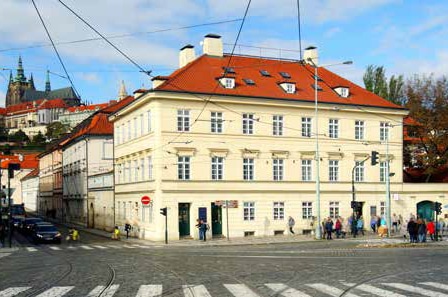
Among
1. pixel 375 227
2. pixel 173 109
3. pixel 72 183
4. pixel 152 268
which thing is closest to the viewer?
pixel 152 268

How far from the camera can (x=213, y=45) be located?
2066 inches

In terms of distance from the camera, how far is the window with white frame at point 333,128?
167 feet

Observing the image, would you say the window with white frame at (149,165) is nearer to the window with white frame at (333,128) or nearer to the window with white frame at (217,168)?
the window with white frame at (217,168)

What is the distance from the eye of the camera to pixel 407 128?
62250 millimetres

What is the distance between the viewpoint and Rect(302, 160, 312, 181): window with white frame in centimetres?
4969

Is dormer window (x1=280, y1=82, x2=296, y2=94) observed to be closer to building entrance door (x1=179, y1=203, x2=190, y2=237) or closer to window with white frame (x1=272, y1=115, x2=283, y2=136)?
Answer: window with white frame (x1=272, y1=115, x2=283, y2=136)

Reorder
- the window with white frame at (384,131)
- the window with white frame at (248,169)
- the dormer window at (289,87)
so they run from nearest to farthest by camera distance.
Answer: the window with white frame at (248,169)
the dormer window at (289,87)
the window with white frame at (384,131)

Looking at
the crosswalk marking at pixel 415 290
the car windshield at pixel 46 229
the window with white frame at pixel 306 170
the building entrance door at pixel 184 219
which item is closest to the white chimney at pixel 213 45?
the window with white frame at pixel 306 170

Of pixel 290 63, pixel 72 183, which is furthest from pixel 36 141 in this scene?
pixel 290 63

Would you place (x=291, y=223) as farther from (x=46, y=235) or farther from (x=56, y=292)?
(x=56, y=292)

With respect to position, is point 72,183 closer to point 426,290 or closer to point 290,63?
point 290,63

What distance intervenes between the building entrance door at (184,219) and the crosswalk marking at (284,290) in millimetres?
28692

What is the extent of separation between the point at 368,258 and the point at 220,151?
21805mm

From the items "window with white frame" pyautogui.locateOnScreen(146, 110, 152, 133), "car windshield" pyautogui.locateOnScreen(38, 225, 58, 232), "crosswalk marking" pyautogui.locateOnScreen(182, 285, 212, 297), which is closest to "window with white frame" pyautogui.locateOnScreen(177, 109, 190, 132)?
"window with white frame" pyautogui.locateOnScreen(146, 110, 152, 133)
